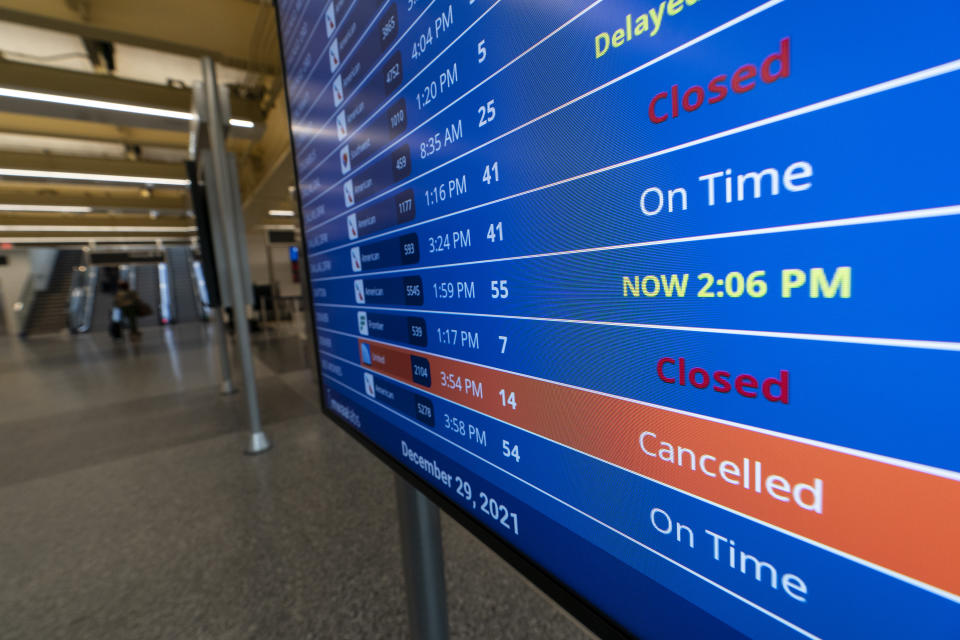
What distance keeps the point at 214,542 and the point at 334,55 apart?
1.92m

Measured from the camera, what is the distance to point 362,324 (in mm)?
837

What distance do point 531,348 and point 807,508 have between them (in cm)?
26

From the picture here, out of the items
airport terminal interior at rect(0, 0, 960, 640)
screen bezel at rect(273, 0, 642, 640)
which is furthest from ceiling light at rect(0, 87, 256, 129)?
screen bezel at rect(273, 0, 642, 640)

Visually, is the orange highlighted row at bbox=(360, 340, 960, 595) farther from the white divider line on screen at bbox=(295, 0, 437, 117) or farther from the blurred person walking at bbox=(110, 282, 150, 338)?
the blurred person walking at bbox=(110, 282, 150, 338)

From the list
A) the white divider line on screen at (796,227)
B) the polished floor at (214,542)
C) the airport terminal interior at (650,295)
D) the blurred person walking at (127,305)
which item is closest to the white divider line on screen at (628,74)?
the airport terminal interior at (650,295)

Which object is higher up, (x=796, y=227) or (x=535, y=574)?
(x=796, y=227)

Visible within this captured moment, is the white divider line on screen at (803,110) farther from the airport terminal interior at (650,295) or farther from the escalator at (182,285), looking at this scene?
the escalator at (182,285)

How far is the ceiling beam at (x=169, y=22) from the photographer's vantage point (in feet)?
11.0

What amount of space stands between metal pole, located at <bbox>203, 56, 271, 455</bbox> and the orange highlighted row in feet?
8.85

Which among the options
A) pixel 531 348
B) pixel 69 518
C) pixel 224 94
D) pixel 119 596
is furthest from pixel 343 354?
pixel 224 94

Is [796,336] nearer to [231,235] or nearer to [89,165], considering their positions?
[231,235]

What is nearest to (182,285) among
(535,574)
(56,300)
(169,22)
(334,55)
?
(56,300)

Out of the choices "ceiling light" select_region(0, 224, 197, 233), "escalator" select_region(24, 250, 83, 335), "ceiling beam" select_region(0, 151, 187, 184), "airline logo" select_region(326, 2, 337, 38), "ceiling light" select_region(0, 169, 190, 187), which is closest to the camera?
"airline logo" select_region(326, 2, 337, 38)

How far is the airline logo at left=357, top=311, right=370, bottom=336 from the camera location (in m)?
0.82
